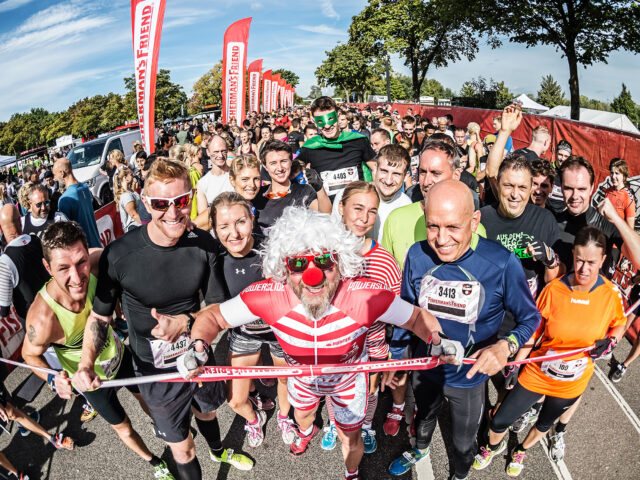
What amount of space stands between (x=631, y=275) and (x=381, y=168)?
335 cm

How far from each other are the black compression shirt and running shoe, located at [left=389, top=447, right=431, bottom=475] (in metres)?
1.96

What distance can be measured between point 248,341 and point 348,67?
176ft

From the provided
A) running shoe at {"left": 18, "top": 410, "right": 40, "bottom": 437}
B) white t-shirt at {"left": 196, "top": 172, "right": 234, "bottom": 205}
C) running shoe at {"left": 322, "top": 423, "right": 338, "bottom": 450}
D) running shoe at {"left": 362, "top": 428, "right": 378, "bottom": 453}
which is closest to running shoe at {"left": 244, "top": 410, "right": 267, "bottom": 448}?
running shoe at {"left": 322, "top": 423, "right": 338, "bottom": 450}

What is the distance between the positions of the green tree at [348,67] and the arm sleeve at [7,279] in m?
48.2

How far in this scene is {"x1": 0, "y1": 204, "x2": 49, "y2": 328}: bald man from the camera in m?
3.50

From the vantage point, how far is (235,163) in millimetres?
3717

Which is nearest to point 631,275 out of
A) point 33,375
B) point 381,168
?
point 381,168

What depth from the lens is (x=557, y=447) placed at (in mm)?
3043

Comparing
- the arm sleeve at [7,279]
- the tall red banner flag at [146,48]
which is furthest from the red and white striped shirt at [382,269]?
the tall red banner flag at [146,48]

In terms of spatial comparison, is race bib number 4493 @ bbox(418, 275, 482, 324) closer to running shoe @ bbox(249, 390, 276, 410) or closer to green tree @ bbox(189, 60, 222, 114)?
running shoe @ bbox(249, 390, 276, 410)

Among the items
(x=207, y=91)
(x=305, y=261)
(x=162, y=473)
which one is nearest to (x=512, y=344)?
(x=305, y=261)

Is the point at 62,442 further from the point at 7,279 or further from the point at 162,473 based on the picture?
the point at 7,279

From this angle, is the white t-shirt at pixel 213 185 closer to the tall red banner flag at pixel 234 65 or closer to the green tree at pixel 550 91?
the tall red banner flag at pixel 234 65

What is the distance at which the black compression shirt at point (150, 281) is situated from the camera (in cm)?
249
